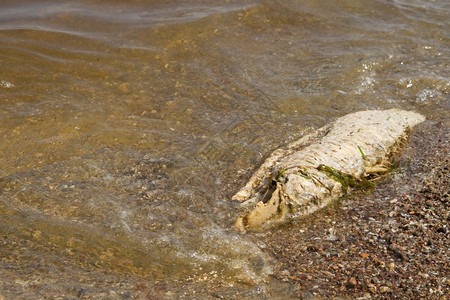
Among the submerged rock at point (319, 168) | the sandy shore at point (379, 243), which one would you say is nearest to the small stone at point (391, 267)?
the sandy shore at point (379, 243)

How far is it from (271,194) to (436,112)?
3476 mm

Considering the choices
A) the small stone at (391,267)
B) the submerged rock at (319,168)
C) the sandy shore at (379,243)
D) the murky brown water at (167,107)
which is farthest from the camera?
the submerged rock at (319,168)

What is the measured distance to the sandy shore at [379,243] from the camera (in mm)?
4195

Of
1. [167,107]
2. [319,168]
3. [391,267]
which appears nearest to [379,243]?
[391,267]

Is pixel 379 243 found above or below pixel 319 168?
below

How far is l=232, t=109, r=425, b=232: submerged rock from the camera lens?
5152 millimetres

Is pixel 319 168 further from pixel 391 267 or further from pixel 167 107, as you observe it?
pixel 167 107

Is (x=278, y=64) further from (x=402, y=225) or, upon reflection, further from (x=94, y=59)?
(x=402, y=225)

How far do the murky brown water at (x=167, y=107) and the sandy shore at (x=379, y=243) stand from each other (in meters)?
0.41

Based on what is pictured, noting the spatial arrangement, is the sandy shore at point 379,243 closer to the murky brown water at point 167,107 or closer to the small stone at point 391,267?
the small stone at point 391,267

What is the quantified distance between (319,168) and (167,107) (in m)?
2.87

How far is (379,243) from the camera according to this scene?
4.70 metres

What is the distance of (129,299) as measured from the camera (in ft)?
13.1

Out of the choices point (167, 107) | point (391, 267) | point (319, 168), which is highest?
point (167, 107)
